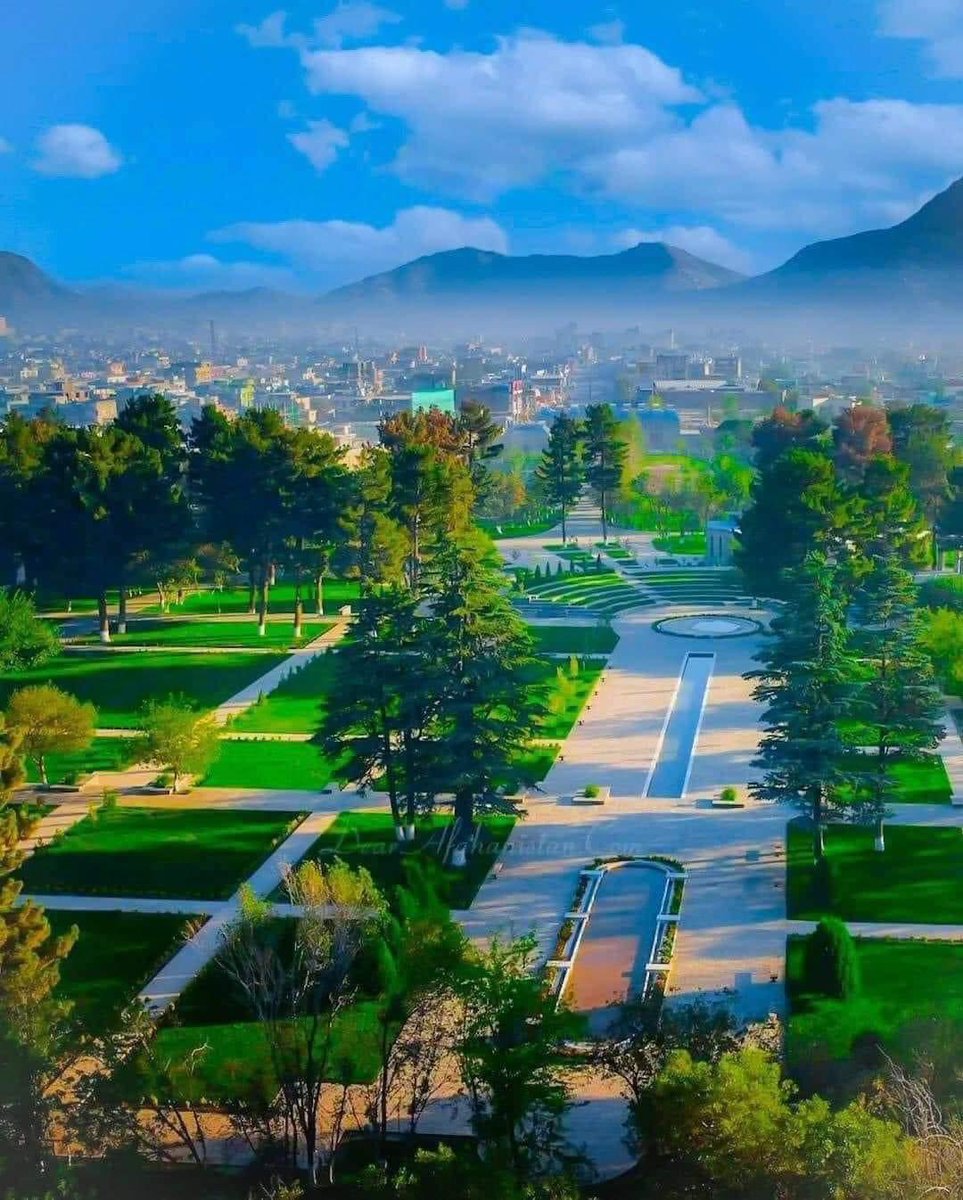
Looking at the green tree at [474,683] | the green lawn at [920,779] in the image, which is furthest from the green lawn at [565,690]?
the green lawn at [920,779]

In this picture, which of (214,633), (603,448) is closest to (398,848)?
(214,633)

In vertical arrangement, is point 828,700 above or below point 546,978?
above

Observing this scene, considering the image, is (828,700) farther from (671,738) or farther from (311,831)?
(311,831)

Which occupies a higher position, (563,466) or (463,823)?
(563,466)

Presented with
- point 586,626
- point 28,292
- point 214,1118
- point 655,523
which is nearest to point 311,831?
point 214,1118

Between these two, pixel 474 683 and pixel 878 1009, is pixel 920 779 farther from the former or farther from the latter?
pixel 878 1009
